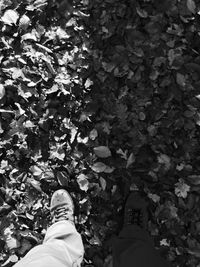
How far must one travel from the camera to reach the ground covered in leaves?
189 centimetres

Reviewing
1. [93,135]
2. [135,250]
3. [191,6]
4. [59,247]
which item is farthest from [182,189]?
[191,6]

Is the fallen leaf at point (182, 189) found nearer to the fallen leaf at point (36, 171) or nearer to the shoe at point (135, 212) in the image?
the shoe at point (135, 212)

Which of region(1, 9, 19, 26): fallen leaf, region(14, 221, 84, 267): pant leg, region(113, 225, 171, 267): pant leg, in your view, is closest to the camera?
region(14, 221, 84, 267): pant leg

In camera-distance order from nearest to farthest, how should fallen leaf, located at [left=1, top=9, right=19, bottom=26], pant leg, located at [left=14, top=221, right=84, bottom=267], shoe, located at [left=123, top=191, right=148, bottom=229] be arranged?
pant leg, located at [left=14, top=221, right=84, bottom=267] → shoe, located at [left=123, top=191, right=148, bottom=229] → fallen leaf, located at [left=1, top=9, right=19, bottom=26]

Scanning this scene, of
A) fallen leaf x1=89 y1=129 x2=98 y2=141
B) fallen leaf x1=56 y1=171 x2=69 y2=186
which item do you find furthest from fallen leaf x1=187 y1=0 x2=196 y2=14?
fallen leaf x1=56 y1=171 x2=69 y2=186

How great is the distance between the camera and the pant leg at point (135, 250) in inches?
66.6

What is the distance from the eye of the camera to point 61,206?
1.86m

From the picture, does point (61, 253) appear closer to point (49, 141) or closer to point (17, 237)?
point (17, 237)

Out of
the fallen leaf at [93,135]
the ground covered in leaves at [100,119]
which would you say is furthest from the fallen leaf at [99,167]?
the fallen leaf at [93,135]

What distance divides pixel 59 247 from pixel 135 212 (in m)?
0.36

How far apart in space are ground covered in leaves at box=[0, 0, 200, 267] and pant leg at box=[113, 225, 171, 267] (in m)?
0.05

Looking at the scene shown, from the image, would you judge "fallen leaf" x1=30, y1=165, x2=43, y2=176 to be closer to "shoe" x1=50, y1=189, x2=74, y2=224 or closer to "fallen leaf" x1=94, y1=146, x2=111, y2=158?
"shoe" x1=50, y1=189, x2=74, y2=224

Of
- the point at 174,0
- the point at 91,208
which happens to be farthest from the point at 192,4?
the point at 91,208

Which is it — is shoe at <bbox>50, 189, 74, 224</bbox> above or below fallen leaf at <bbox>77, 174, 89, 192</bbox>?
below
